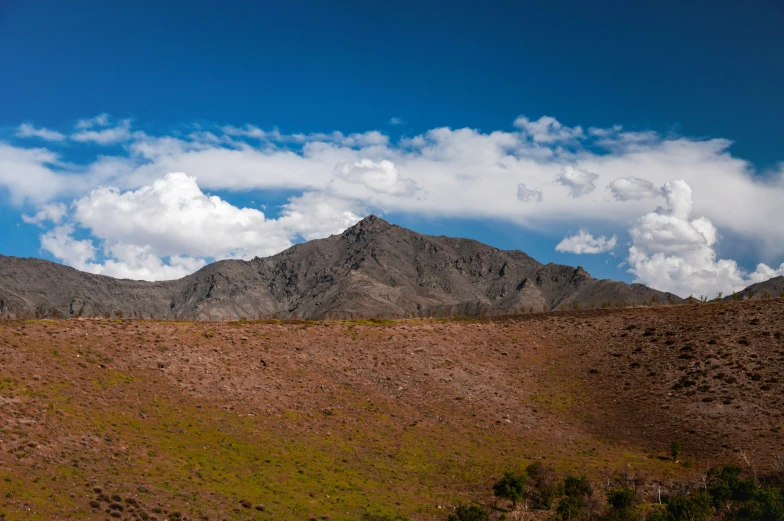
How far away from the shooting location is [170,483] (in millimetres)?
43562

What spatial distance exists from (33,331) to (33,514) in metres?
33.1

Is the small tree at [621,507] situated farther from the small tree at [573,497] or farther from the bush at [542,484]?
the bush at [542,484]

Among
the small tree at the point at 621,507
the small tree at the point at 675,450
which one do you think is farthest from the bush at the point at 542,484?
the small tree at the point at 675,450

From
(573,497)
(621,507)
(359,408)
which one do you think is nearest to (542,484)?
(573,497)

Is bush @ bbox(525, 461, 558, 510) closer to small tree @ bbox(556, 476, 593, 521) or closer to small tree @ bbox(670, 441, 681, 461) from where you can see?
small tree @ bbox(556, 476, 593, 521)

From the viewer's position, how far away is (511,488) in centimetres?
4794

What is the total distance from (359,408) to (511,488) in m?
21.5

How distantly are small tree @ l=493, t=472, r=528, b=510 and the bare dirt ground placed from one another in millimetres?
2713

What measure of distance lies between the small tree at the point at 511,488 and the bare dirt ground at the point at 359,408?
2713 millimetres

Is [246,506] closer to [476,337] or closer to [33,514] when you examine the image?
[33,514]

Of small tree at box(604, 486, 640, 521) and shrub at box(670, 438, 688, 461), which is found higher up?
shrub at box(670, 438, 688, 461)

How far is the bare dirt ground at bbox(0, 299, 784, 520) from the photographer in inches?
1734

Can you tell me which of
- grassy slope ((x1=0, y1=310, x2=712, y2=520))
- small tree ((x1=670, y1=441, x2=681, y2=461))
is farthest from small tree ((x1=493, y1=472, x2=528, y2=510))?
small tree ((x1=670, y1=441, x2=681, y2=461))

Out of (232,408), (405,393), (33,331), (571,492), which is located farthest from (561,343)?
(33,331)
